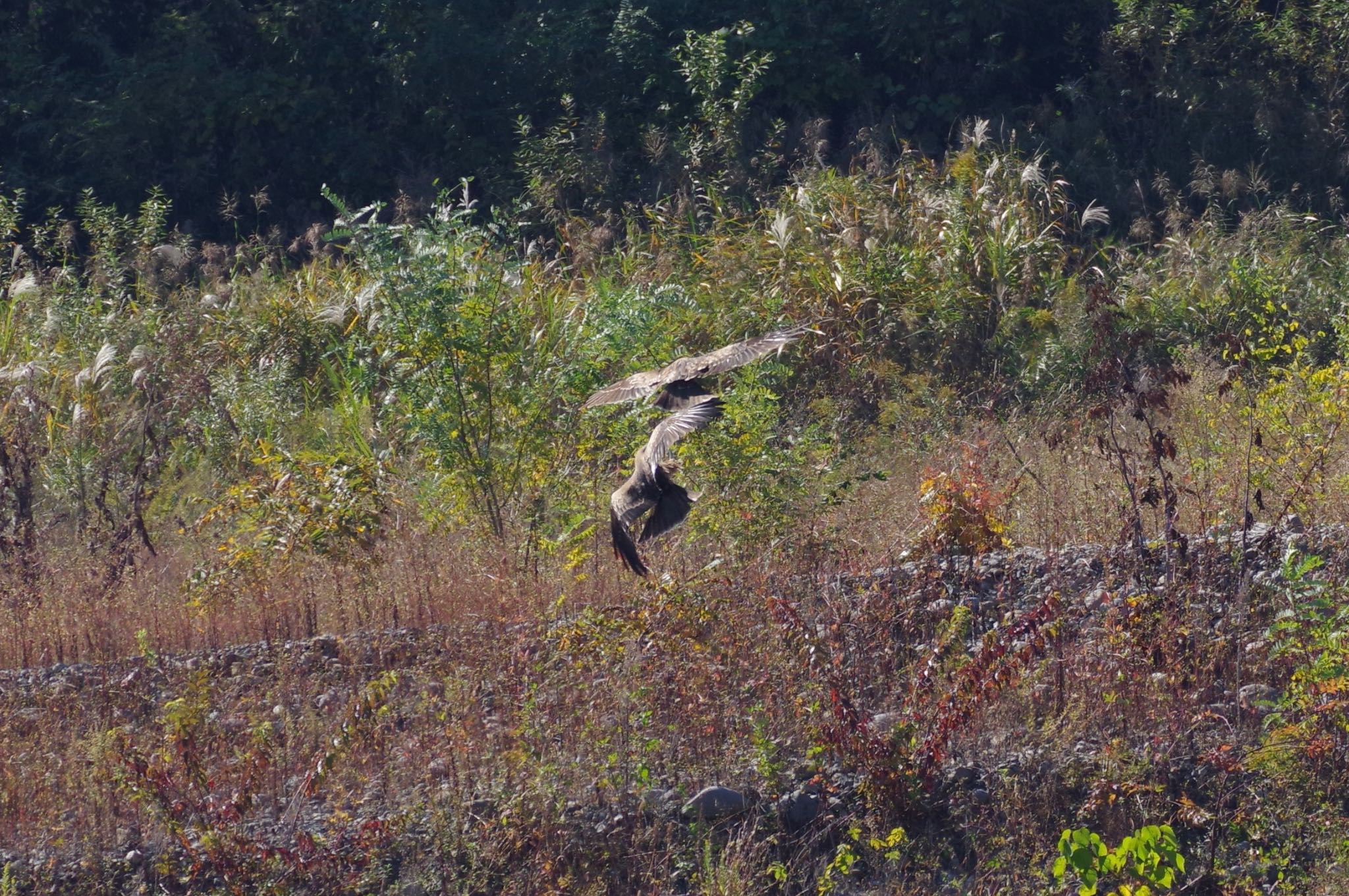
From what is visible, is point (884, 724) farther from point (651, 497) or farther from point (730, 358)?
point (730, 358)

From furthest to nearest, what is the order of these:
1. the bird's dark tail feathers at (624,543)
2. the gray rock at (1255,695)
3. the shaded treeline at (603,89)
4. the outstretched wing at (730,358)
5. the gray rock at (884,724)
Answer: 1. the shaded treeline at (603,89)
2. the outstretched wing at (730,358)
3. the bird's dark tail feathers at (624,543)
4. the gray rock at (1255,695)
5. the gray rock at (884,724)

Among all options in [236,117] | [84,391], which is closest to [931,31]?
[236,117]

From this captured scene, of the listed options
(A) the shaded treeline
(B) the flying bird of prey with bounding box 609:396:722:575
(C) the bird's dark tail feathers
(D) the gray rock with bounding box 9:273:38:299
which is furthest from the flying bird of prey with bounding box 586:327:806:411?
(A) the shaded treeline

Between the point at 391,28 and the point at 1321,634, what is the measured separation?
42.8ft

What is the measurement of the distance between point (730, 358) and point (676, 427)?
0.54 m

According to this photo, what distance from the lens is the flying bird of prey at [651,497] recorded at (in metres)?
4.96

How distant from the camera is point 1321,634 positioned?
451 cm

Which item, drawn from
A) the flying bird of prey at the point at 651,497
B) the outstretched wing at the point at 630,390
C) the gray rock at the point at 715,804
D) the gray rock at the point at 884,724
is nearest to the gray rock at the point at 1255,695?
the gray rock at the point at 884,724

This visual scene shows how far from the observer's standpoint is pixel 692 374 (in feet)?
18.8

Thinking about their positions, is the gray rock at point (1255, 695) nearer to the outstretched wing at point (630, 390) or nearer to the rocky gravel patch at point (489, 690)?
the rocky gravel patch at point (489, 690)

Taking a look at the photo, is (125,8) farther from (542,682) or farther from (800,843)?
(800,843)

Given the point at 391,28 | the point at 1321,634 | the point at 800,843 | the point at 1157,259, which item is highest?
the point at 391,28

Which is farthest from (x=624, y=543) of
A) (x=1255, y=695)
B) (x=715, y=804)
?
(x=1255, y=695)

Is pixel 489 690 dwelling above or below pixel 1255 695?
above
